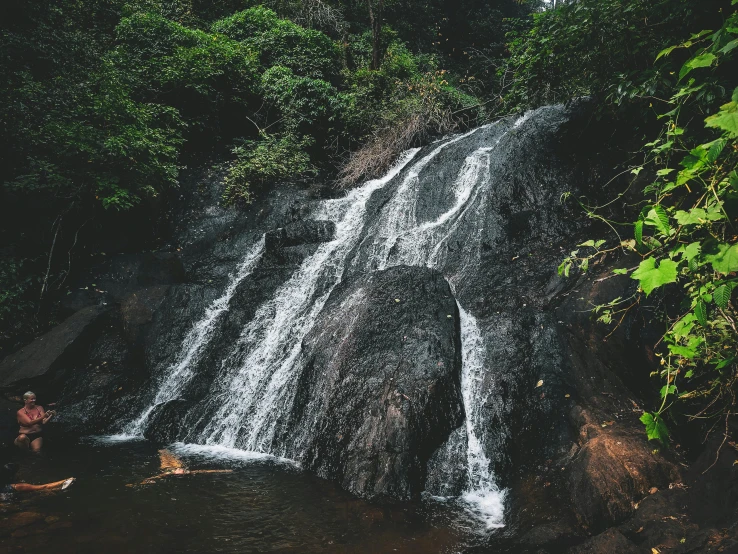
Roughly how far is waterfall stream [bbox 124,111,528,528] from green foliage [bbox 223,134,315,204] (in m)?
1.89

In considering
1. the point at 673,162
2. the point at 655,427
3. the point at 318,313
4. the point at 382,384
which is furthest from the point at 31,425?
the point at 673,162

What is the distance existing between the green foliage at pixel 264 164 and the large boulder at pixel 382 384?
5.86 m

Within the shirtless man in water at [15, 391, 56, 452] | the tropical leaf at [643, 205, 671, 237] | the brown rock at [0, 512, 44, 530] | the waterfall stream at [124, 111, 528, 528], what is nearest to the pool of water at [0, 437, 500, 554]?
the brown rock at [0, 512, 44, 530]

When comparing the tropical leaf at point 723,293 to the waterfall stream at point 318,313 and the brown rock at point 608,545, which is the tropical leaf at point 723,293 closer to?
the brown rock at point 608,545

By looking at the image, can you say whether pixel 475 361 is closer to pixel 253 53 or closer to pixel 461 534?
pixel 461 534

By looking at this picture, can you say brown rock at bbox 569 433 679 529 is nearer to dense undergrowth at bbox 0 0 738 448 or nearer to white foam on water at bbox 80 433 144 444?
dense undergrowth at bbox 0 0 738 448

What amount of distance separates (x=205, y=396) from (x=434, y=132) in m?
10.5

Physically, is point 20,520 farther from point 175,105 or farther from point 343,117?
point 343,117

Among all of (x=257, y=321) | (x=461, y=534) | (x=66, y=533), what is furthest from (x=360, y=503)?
(x=257, y=321)

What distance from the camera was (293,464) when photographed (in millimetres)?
5621

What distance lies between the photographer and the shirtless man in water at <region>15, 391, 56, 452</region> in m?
6.11

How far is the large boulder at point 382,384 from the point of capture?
4980mm

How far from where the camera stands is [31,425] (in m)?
6.21

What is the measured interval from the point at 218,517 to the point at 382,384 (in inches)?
96.7
